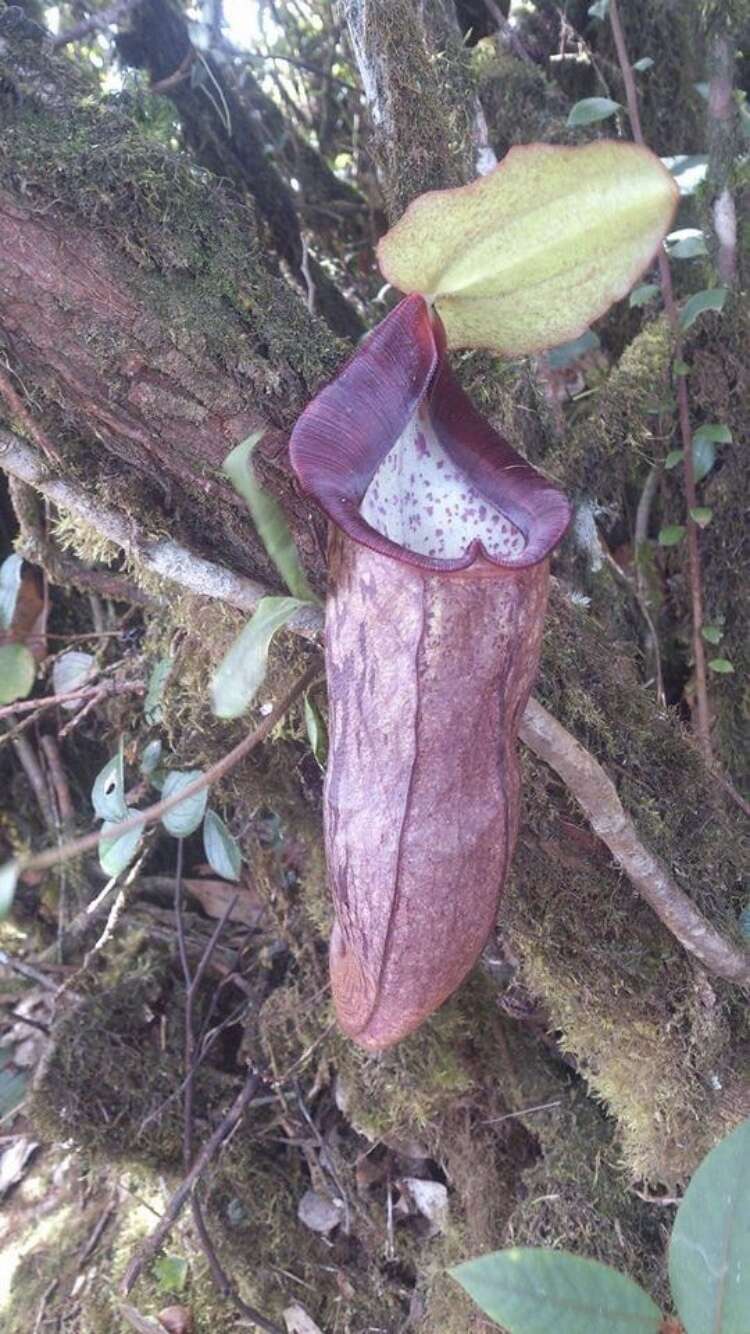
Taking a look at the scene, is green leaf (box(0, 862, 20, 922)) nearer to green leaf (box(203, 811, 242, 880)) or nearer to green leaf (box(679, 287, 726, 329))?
green leaf (box(203, 811, 242, 880))

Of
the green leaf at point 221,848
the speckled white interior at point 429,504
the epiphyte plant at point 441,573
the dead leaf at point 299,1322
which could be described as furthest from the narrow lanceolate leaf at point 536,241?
the dead leaf at point 299,1322

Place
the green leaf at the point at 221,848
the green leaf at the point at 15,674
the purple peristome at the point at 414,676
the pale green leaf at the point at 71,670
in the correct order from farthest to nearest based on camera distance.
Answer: the pale green leaf at the point at 71,670 < the green leaf at the point at 221,848 < the green leaf at the point at 15,674 < the purple peristome at the point at 414,676

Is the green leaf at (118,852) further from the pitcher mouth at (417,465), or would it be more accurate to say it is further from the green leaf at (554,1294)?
the green leaf at (554,1294)

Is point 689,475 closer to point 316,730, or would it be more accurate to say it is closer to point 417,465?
point 417,465

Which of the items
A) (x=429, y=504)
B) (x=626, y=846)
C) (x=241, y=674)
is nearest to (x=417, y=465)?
(x=429, y=504)

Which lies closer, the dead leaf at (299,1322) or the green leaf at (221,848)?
the green leaf at (221,848)

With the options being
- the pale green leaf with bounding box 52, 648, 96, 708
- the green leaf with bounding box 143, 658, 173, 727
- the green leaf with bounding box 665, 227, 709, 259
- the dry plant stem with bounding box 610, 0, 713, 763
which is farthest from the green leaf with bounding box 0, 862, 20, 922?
the green leaf with bounding box 665, 227, 709, 259

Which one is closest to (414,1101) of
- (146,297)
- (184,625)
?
(184,625)
